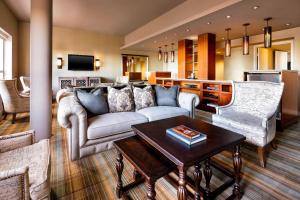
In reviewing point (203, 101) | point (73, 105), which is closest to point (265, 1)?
point (203, 101)

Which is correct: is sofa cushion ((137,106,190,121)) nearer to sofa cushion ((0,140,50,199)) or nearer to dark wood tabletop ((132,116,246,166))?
dark wood tabletop ((132,116,246,166))

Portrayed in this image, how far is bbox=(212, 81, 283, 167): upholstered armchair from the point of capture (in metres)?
2.10

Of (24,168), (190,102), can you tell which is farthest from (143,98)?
(24,168)

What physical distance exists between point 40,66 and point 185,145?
8.31 ft

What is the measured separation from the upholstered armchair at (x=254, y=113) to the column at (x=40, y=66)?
8.90 ft

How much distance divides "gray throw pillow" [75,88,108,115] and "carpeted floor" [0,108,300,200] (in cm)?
66

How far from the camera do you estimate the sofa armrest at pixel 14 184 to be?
2.69 ft

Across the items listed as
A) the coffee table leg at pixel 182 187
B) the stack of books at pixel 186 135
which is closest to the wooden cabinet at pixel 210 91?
the stack of books at pixel 186 135

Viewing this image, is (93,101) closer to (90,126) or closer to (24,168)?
(90,126)

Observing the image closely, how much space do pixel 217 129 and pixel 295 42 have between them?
506cm

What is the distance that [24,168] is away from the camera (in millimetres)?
878

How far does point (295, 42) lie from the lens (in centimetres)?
489

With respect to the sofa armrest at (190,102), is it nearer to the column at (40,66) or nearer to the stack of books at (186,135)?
the stack of books at (186,135)

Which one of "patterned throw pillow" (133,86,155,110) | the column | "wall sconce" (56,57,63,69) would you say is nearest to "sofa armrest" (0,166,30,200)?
the column
